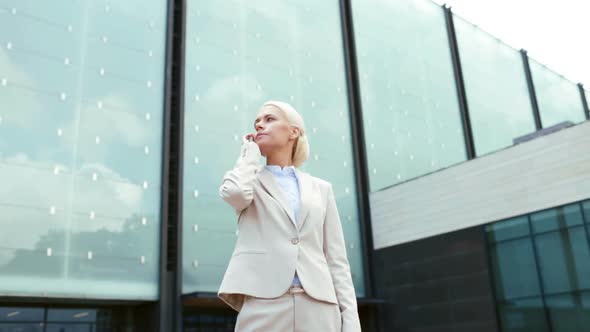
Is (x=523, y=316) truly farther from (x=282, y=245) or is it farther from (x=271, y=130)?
(x=282, y=245)

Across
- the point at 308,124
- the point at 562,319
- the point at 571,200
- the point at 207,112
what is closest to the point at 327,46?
the point at 308,124

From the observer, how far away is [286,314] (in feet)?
9.85

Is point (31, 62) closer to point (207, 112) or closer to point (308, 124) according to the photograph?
point (207, 112)

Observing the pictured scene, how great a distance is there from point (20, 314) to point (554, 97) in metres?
23.1

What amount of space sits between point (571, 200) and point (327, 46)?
858 cm

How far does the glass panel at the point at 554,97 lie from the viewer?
25828 millimetres

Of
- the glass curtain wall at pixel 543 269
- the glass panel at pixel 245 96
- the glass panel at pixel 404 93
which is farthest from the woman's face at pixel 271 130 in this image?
the glass panel at pixel 404 93

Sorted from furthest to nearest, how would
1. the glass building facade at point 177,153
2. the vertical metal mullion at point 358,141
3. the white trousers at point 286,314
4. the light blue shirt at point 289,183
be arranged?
the vertical metal mullion at point 358,141, the glass building facade at point 177,153, the light blue shirt at point 289,183, the white trousers at point 286,314

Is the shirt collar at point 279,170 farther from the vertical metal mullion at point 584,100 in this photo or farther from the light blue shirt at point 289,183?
the vertical metal mullion at point 584,100

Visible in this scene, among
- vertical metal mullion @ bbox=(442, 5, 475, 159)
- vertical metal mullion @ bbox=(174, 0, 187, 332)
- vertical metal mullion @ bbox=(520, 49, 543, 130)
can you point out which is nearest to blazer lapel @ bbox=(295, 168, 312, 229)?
vertical metal mullion @ bbox=(174, 0, 187, 332)

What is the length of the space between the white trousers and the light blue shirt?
1.67 ft

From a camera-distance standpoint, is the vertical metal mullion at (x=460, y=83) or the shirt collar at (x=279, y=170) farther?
the vertical metal mullion at (x=460, y=83)

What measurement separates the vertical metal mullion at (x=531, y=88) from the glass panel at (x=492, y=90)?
228mm

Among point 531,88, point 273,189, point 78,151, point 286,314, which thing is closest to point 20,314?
point 78,151
